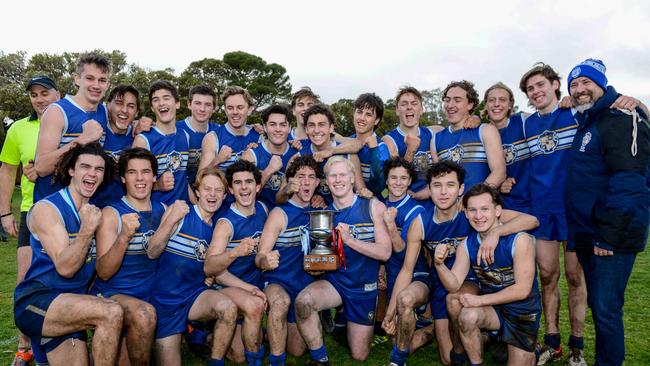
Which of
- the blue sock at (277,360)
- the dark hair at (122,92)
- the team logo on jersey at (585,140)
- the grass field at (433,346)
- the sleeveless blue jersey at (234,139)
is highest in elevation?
the dark hair at (122,92)

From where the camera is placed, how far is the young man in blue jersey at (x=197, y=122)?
20.2 feet

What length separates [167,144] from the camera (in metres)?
5.53

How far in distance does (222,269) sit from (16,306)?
1719 mm

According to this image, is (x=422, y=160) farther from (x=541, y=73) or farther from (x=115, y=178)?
(x=115, y=178)

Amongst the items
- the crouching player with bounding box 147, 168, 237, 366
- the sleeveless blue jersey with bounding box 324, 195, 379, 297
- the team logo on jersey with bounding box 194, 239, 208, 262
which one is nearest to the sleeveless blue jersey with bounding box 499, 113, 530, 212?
the sleeveless blue jersey with bounding box 324, 195, 379, 297

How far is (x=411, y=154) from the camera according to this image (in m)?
5.91

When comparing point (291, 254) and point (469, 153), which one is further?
point (469, 153)

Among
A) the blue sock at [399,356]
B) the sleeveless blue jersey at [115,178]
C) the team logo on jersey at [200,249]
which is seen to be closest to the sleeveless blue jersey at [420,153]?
the blue sock at [399,356]

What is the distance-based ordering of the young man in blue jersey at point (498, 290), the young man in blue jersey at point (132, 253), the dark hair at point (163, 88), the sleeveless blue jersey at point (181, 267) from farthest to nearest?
the dark hair at point (163, 88), the sleeveless blue jersey at point (181, 267), the young man in blue jersey at point (498, 290), the young man in blue jersey at point (132, 253)

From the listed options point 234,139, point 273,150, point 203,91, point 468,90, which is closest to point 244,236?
point 273,150

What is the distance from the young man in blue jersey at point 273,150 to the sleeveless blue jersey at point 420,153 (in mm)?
1387

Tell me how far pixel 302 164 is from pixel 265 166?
79 cm

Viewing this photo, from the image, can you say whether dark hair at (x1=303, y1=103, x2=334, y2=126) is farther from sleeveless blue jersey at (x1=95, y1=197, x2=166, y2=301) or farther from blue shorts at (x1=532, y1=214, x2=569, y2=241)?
blue shorts at (x1=532, y1=214, x2=569, y2=241)

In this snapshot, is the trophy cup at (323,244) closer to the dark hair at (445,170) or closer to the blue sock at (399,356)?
the blue sock at (399,356)
